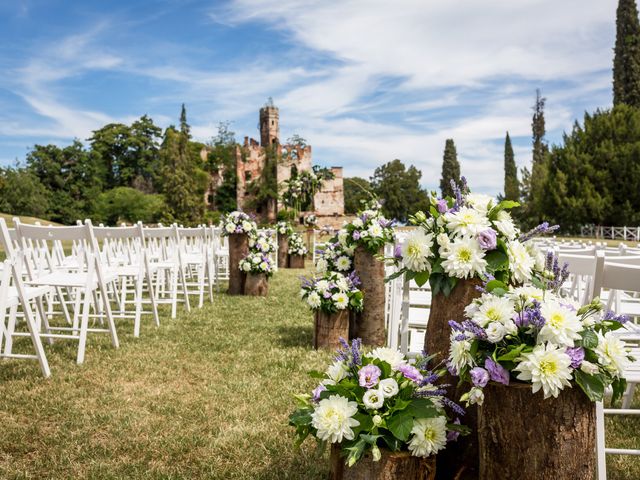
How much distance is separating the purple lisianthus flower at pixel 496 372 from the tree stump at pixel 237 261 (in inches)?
283

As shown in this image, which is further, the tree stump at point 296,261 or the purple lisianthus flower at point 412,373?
the tree stump at point 296,261

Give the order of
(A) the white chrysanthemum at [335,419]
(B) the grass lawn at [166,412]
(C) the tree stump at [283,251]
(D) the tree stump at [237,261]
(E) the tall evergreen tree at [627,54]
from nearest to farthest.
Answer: (A) the white chrysanthemum at [335,419] < (B) the grass lawn at [166,412] < (D) the tree stump at [237,261] < (C) the tree stump at [283,251] < (E) the tall evergreen tree at [627,54]

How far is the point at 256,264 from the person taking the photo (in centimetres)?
848

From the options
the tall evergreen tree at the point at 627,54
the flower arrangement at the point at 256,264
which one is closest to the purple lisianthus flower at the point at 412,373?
the flower arrangement at the point at 256,264

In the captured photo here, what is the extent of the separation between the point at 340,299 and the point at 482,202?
2.63m

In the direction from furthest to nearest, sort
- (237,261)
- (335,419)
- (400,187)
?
(400,187) → (237,261) → (335,419)

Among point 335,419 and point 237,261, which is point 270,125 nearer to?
point 237,261

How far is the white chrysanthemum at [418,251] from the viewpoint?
7.10ft

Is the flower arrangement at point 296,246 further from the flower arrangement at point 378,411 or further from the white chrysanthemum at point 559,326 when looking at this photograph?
the white chrysanthemum at point 559,326

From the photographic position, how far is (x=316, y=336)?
195 inches

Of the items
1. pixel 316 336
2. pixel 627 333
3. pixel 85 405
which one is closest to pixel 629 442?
pixel 627 333

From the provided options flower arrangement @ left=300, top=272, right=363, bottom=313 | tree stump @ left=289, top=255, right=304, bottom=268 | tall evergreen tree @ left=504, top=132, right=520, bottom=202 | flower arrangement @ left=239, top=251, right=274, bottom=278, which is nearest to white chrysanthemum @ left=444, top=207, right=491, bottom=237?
flower arrangement @ left=300, top=272, right=363, bottom=313

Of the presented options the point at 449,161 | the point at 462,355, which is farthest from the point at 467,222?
the point at 449,161

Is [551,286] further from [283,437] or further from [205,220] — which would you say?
[205,220]
